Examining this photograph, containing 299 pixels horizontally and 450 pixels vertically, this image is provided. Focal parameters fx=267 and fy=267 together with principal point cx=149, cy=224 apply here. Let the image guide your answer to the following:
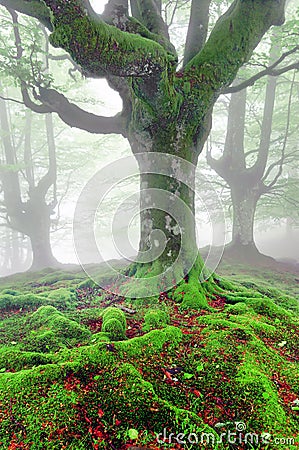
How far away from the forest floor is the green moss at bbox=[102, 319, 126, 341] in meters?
0.01

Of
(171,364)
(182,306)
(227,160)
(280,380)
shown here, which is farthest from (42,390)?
(227,160)

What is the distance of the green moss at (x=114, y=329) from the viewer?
3.03 m

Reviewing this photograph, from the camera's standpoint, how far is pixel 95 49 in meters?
3.18

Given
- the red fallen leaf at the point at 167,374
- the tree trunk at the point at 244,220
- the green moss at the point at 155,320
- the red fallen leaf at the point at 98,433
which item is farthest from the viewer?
the tree trunk at the point at 244,220

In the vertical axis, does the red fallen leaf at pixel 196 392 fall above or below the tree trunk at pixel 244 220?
below

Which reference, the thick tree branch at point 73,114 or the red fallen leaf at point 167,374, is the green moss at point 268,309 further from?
the thick tree branch at point 73,114

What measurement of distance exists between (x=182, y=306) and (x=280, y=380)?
68.0 inches

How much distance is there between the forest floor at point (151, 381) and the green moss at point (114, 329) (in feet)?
0.04

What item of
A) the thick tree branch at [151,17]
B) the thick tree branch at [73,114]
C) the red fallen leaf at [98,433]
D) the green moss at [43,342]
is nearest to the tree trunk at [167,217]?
the thick tree branch at [73,114]

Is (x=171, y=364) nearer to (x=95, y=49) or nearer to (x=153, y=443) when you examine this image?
(x=153, y=443)

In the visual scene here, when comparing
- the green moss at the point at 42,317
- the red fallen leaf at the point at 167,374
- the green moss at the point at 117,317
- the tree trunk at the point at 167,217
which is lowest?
the red fallen leaf at the point at 167,374

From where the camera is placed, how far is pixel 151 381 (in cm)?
227


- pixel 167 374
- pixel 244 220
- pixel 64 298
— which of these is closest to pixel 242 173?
pixel 244 220

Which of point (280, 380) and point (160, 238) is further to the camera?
point (160, 238)
